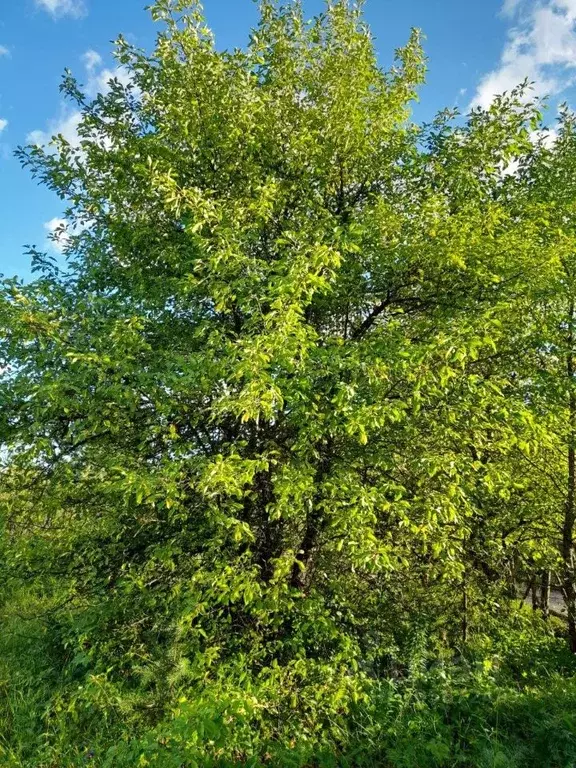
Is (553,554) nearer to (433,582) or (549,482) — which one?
(549,482)

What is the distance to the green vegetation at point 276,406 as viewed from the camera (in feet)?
13.5

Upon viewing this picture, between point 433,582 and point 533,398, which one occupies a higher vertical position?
point 533,398

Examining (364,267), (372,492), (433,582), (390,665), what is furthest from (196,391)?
(433,582)

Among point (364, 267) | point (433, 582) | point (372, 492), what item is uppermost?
point (364, 267)

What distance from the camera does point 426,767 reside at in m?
3.70

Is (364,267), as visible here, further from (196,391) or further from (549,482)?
(549,482)

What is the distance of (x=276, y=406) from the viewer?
15.6 ft

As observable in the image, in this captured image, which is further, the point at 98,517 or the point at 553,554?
the point at 553,554

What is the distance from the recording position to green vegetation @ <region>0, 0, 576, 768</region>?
13.5 feet

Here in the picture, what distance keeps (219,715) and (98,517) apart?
8.61ft

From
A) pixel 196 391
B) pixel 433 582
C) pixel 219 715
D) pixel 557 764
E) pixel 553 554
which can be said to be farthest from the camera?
pixel 433 582

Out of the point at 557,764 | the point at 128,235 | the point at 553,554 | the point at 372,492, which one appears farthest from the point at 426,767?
the point at 128,235

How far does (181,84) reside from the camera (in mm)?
5223

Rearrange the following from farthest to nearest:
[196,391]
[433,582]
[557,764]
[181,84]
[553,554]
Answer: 1. [433,582]
2. [553,554]
3. [181,84]
4. [196,391]
5. [557,764]
